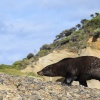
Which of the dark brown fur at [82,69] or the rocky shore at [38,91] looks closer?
the rocky shore at [38,91]

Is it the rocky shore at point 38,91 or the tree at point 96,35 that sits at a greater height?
the tree at point 96,35

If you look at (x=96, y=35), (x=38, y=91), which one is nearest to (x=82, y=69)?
(x=38, y=91)

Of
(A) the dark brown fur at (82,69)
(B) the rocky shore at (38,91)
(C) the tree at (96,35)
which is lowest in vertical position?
(B) the rocky shore at (38,91)

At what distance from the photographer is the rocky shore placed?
16.3 meters

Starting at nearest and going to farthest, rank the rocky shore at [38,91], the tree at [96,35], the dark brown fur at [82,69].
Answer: the rocky shore at [38,91] < the dark brown fur at [82,69] < the tree at [96,35]

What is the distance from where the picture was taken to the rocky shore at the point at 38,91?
1630 cm

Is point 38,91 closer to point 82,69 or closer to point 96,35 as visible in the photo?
point 82,69

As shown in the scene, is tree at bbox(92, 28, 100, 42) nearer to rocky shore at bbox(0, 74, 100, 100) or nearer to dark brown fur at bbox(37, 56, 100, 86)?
dark brown fur at bbox(37, 56, 100, 86)

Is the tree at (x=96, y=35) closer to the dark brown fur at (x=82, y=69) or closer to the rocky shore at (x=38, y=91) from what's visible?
the dark brown fur at (x=82, y=69)

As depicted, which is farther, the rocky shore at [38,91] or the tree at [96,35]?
the tree at [96,35]

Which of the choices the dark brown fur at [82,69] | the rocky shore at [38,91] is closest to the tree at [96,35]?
the dark brown fur at [82,69]

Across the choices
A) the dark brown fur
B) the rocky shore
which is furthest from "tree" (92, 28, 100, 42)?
the rocky shore

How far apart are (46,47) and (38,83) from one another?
1492 inches

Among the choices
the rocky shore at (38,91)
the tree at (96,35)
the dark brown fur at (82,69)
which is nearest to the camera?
the rocky shore at (38,91)
